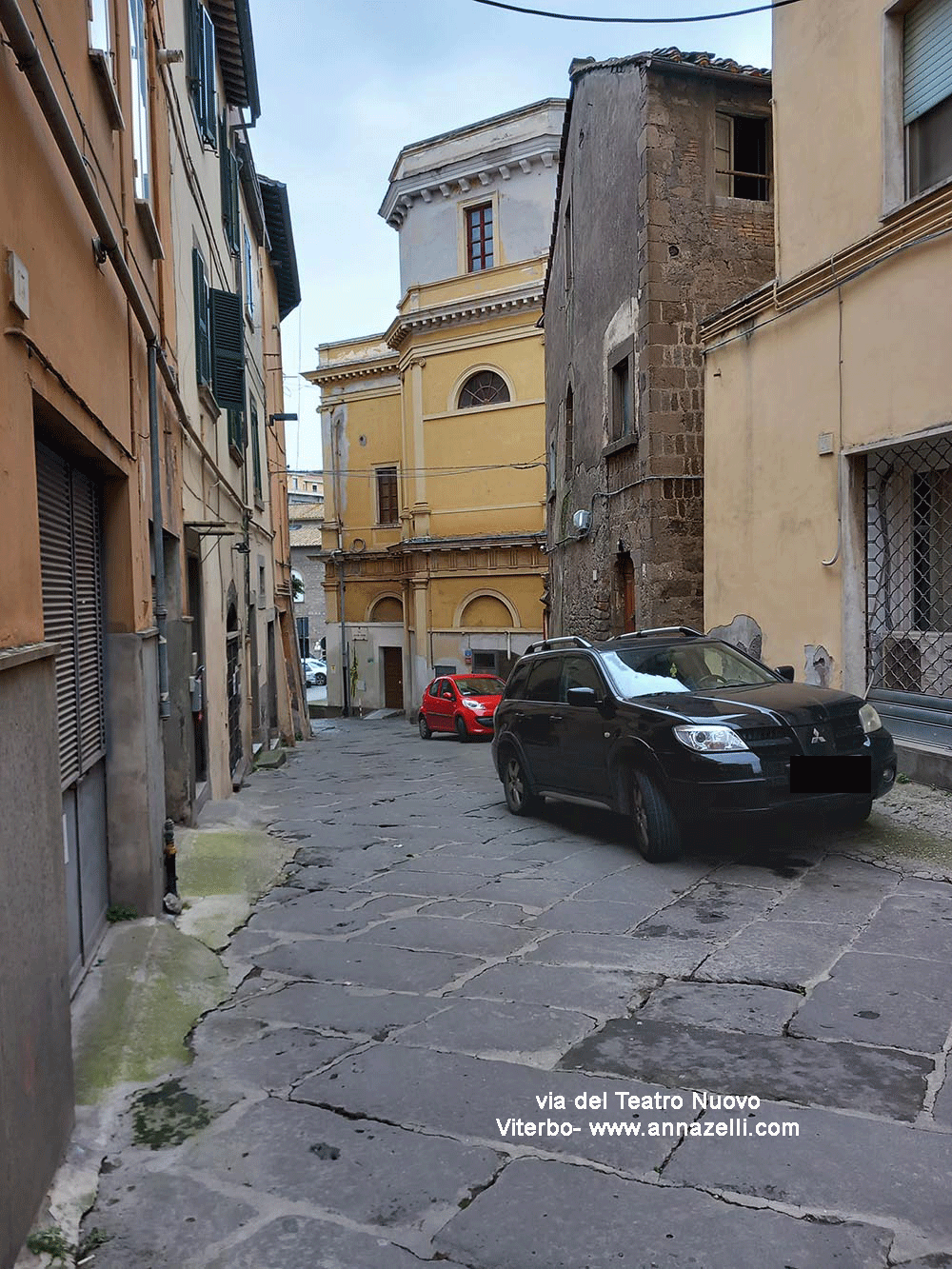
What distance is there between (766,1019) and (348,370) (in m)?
32.6

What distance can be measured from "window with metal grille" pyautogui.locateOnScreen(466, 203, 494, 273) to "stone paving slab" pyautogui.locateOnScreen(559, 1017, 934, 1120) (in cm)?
2763

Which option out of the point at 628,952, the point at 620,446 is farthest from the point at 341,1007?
the point at 620,446

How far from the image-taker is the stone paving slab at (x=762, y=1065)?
3562 mm

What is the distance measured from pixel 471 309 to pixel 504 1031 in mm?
26844

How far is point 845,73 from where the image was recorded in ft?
28.3

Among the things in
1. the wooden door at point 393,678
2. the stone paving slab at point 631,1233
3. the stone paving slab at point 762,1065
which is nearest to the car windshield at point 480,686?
the wooden door at point 393,678

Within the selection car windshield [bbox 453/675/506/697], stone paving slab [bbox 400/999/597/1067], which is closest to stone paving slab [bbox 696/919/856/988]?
stone paving slab [bbox 400/999/597/1067]

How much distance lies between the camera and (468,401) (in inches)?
1183

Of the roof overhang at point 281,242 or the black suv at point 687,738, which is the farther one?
the roof overhang at point 281,242

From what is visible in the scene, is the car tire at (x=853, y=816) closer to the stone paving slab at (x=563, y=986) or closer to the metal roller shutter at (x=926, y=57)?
the stone paving slab at (x=563, y=986)

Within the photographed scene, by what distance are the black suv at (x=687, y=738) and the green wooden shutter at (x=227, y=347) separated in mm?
5564

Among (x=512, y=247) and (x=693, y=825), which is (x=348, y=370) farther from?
(x=693, y=825)

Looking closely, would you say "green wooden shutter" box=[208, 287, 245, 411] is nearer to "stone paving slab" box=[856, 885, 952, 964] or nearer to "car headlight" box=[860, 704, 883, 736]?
"car headlight" box=[860, 704, 883, 736]

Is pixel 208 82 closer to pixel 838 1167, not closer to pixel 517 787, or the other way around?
pixel 517 787
